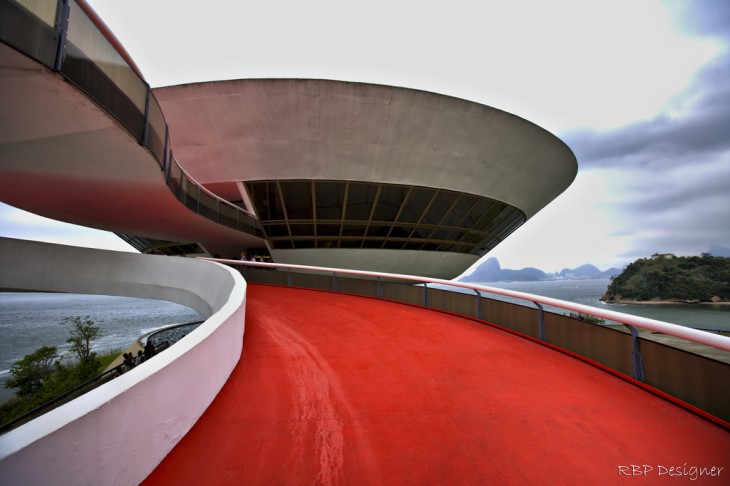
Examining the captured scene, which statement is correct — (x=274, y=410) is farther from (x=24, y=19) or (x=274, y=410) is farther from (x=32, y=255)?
(x=32, y=255)

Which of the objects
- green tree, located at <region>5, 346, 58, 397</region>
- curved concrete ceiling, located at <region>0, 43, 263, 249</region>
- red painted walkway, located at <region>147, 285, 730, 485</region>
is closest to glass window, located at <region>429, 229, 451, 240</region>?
curved concrete ceiling, located at <region>0, 43, 263, 249</region>

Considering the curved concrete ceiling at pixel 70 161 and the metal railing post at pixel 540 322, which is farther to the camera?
the metal railing post at pixel 540 322

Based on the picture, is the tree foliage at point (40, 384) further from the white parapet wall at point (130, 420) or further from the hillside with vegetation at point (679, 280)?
the hillside with vegetation at point (679, 280)

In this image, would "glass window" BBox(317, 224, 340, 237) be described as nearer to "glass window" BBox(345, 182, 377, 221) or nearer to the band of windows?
the band of windows

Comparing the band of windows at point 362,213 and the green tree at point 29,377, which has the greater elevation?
the band of windows at point 362,213

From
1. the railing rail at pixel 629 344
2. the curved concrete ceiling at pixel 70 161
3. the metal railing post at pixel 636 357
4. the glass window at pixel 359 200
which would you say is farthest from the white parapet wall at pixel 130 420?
the glass window at pixel 359 200

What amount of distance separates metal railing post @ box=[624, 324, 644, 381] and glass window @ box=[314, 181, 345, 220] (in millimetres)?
14529

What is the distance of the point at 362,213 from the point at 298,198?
3443 mm

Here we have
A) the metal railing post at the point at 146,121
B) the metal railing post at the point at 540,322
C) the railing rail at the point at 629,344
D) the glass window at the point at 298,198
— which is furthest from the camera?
the glass window at the point at 298,198

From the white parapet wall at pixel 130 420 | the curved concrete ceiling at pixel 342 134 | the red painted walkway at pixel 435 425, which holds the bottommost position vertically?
the red painted walkway at pixel 435 425

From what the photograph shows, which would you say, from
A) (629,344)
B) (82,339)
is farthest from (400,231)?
(82,339)

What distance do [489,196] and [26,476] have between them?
20.0m

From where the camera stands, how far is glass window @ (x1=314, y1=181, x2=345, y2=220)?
1736 centimetres

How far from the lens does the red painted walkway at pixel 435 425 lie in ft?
7.96
